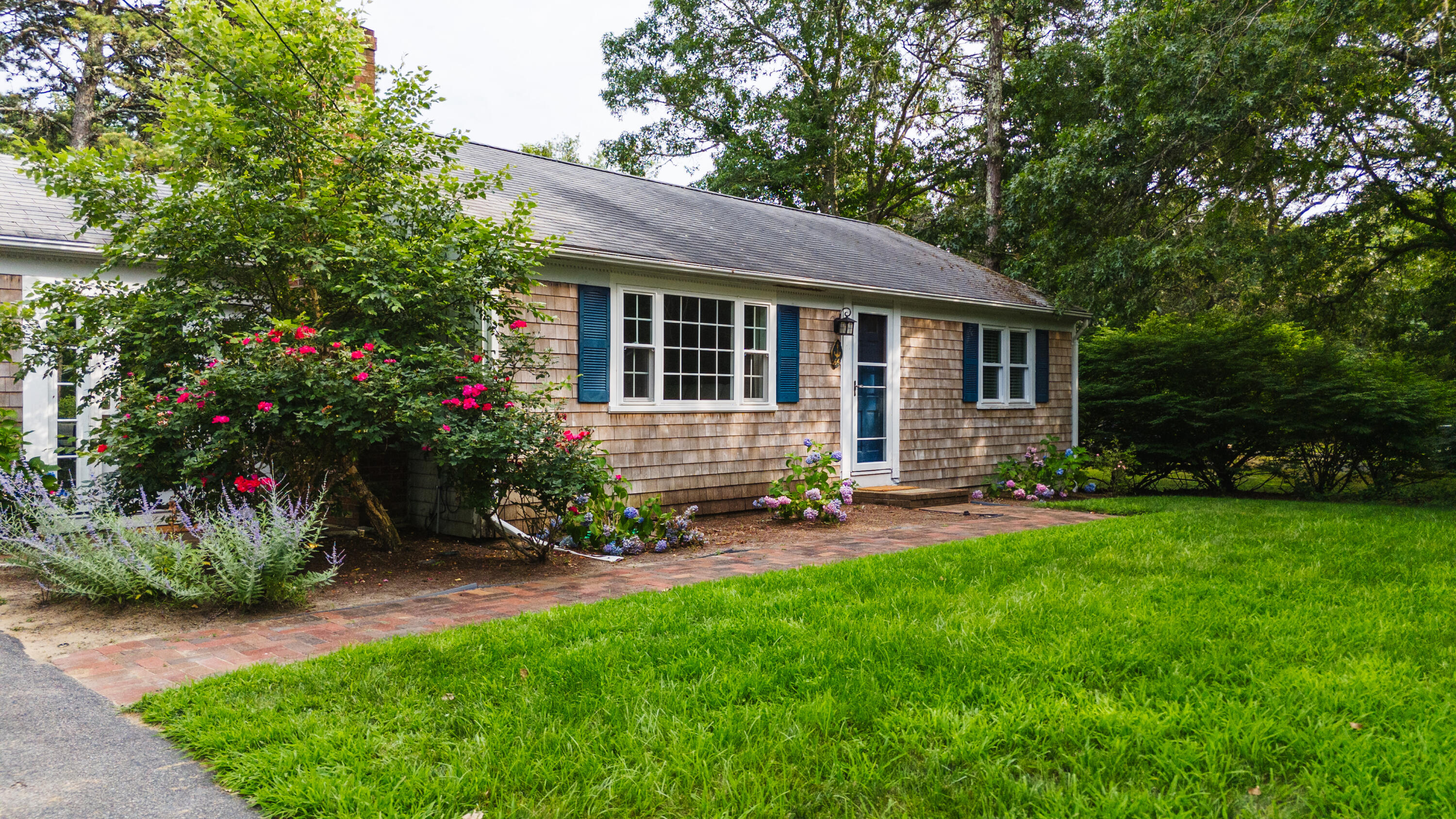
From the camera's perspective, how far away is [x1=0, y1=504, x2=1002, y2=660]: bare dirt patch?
468cm

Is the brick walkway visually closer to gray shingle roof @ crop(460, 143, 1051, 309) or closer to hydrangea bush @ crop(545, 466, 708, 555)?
hydrangea bush @ crop(545, 466, 708, 555)

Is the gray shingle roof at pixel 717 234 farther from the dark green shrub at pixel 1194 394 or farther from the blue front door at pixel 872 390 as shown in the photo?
the dark green shrub at pixel 1194 394

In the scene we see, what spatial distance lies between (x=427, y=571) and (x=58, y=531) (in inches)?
87.0

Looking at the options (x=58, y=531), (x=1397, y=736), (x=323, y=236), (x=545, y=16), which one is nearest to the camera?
(x=1397, y=736)

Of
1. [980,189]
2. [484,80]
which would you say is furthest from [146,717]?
[484,80]

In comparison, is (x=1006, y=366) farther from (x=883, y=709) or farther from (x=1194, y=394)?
(x=883, y=709)

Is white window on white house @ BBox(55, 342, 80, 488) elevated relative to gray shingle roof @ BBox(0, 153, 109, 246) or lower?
lower

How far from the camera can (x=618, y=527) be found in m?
7.35

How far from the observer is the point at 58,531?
5293mm

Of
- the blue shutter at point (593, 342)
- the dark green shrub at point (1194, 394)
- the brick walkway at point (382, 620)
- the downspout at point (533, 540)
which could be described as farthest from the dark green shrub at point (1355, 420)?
the downspout at point (533, 540)

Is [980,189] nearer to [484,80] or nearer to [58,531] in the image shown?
[484,80]

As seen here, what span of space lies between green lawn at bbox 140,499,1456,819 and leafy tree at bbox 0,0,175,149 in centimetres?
2121

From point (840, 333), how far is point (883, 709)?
7803 millimetres

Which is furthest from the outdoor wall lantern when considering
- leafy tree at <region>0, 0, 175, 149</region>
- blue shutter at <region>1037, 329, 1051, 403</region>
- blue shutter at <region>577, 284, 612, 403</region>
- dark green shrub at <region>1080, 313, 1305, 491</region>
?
leafy tree at <region>0, 0, 175, 149</region>
